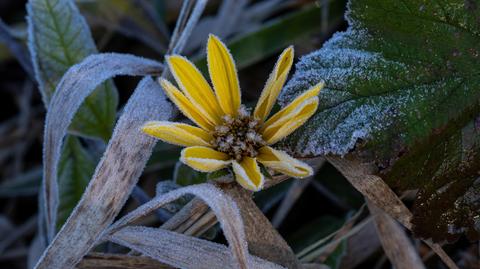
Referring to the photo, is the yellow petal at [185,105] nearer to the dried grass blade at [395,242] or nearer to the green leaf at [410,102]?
the green leaf at [410,102]

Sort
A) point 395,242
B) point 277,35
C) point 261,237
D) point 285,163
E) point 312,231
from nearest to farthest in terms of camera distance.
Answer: point 285,163 < point 261,237 < point 395,242 < point 312,231 < point 277,35

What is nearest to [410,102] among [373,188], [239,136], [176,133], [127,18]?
[373,188]

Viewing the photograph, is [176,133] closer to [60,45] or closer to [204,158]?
[204,158]

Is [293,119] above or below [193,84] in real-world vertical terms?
below

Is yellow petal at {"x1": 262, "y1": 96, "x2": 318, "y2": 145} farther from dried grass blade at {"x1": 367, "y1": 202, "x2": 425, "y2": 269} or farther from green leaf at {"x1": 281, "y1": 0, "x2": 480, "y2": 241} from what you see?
dried grass blade at {"x1": 367, "y1": 202, "x2": 425, "y2": 269}

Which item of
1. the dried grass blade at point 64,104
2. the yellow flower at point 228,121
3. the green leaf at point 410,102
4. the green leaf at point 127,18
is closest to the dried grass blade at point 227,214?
the yellow flower at point 228,121

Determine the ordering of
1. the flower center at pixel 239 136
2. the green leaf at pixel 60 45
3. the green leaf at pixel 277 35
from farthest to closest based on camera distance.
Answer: the green leaf at pixel 277 35, the green leaf at pixel 60 45, the flower center at pixel 239 136

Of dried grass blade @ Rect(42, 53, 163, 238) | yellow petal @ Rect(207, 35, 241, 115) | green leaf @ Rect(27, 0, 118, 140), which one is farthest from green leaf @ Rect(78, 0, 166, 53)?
yellow petal @ Rect(207, 35, 241, 115)

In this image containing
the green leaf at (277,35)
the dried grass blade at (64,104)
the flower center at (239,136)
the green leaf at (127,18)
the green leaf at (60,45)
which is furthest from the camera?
the green leaf at (127,18)
